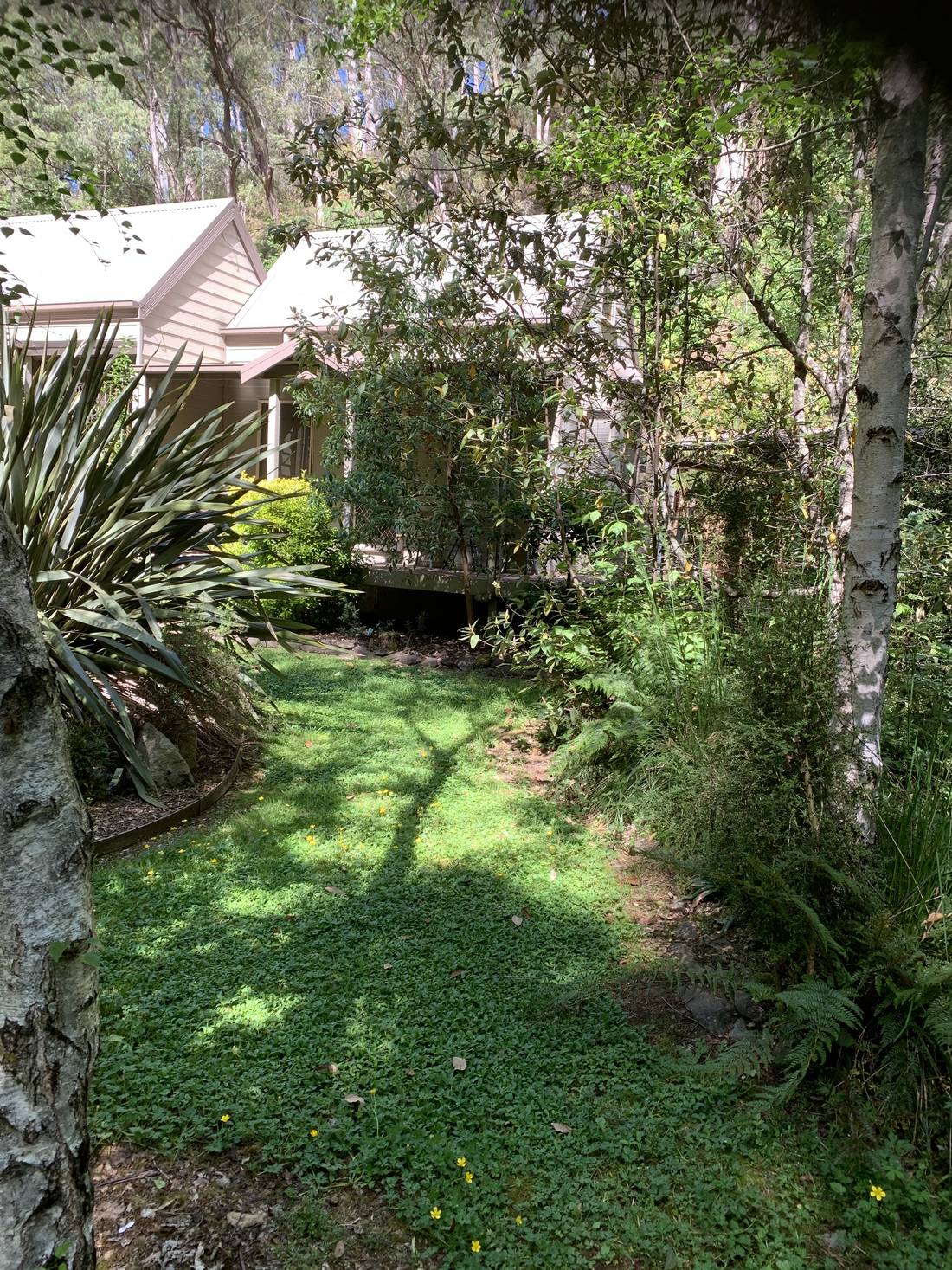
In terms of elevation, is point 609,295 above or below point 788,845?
above

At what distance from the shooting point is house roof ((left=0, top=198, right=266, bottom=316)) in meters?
16.0

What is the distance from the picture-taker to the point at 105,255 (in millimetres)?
16969

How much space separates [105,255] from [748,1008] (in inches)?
718

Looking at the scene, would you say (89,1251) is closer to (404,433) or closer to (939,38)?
(939,38)

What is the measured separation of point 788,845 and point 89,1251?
8.44 feet

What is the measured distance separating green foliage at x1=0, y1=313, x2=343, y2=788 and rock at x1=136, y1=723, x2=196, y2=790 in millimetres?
192

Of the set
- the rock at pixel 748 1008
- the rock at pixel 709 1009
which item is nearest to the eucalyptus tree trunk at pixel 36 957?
the rock at pixel 709 1009

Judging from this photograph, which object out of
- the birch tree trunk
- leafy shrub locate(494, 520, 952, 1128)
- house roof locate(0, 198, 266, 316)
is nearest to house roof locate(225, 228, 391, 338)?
house roof locate(0, 198, 266, 316)

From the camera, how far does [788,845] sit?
11.0 feet

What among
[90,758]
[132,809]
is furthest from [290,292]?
[132,809]

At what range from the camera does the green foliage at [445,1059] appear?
240cm

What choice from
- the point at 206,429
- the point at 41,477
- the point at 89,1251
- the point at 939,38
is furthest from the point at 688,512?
the point at 939,38

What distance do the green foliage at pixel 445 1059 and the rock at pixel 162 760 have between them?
0.48 meters

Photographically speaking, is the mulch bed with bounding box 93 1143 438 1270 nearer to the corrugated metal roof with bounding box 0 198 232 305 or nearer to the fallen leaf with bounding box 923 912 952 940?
the fallen leaf with bounding box 923 912 952 940
